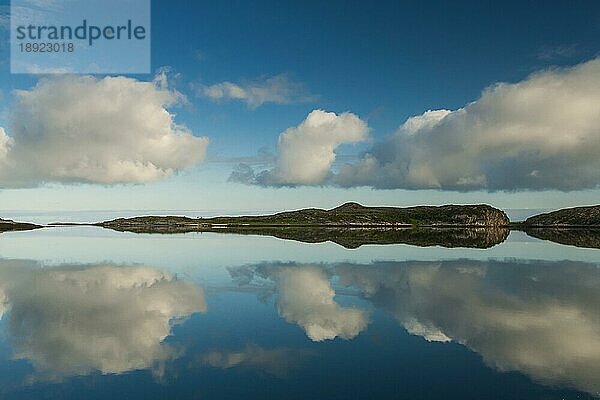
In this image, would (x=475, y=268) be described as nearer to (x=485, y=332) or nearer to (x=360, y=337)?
(x=485, y=332)

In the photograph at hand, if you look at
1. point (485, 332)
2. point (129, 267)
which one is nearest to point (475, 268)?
point (485, 332)

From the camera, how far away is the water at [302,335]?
18.2m

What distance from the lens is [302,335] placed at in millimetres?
25438

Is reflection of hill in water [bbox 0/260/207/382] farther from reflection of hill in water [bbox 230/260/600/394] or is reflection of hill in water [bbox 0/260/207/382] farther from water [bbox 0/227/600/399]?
A: reflection of hill in water [bbox 230/260/600/394]

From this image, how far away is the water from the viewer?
18219mm

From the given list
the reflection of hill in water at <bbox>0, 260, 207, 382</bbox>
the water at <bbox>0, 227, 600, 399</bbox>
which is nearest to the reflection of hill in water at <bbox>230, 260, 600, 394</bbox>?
the water at <bbox>0, 227, 600, 399</bbox>

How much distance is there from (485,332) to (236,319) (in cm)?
1475

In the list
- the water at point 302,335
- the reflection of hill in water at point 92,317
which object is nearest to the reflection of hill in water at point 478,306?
the water at point 302,335

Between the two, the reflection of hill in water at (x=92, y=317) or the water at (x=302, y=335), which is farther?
the reflection of hill in water at (x=92, y=317)

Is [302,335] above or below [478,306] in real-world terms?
below

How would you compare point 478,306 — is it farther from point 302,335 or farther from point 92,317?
point 92,317

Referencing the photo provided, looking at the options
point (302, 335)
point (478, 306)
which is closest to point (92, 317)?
point (302, 335)

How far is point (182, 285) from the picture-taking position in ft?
136

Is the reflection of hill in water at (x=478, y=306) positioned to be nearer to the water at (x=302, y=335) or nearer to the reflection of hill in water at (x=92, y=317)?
the water at (x=302, y=335)
